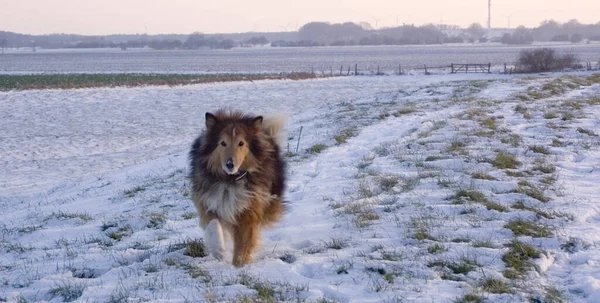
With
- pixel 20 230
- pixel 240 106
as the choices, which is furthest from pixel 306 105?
pixel 20 230

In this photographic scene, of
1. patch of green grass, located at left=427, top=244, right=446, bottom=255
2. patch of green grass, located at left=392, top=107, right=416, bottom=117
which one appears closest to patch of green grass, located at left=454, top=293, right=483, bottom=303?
patch of green grass, located at left=427, top=244, right=446, bottom=255

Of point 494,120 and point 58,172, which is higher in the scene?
point 494,120

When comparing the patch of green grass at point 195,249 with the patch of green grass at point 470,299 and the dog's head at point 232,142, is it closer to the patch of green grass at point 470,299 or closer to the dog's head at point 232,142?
the dog's head at point 232,142

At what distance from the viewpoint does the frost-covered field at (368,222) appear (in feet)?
17.4

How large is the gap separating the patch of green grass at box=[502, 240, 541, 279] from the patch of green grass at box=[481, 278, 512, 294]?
223 mm

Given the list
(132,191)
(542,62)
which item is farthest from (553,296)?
(542,62)

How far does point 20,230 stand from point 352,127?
886 centimetres

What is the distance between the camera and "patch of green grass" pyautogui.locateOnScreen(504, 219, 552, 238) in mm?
6453

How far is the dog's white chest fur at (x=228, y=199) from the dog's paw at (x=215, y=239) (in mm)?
112

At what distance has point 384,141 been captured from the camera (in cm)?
1330

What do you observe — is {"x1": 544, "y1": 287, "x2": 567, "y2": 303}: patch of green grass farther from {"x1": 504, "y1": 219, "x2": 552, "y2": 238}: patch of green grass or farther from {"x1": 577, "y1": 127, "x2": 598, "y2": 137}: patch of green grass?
{"x1": 577, "y1": 127, "x2": 598, "y2": 137}: patch of green grass

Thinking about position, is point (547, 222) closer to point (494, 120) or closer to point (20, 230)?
point (20, 230)

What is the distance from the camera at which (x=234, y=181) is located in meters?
6.17

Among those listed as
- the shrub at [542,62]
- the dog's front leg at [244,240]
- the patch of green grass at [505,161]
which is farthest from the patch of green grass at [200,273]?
the shrub at [542,62]
